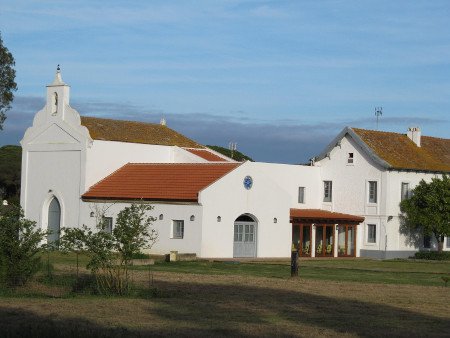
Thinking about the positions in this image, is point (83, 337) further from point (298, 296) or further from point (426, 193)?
point (426, 193)

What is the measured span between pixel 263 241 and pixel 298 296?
86.7ft

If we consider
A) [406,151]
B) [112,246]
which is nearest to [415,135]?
[406,151]

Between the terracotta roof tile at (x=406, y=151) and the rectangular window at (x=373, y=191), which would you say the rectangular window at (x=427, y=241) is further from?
the rectangular window at (x=373, y=191)

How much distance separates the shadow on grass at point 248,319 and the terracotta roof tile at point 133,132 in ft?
100

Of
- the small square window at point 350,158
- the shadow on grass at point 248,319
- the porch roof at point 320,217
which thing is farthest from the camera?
the small square window at point 350,158

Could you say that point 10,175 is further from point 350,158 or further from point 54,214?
point 350,158

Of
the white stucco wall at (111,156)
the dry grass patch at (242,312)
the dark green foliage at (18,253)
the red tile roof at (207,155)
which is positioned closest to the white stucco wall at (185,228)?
the white stucco wall at (111,156)

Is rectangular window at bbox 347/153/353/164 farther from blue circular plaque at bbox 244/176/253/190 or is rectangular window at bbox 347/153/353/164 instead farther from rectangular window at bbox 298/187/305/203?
blue circular plaque at bbox 244/176/253/190

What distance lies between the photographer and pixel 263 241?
180ft

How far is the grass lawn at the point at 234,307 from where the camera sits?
67.6 ft

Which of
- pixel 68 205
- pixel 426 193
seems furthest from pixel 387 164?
pixel 68 205

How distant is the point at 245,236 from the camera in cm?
5428

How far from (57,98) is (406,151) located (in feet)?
70.7

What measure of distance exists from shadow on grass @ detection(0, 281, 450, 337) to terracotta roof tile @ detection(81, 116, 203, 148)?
→ 100 feet
